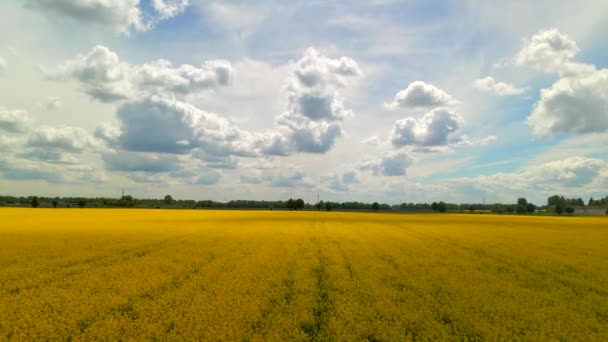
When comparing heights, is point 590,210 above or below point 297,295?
above

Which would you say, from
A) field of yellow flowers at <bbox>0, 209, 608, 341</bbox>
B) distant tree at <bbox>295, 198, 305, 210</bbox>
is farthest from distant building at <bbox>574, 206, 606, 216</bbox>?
field of yellow flowers at <bbox>0, 209, 608, 341</bbox>

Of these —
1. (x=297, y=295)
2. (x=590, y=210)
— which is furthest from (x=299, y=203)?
(x=297, y=295)

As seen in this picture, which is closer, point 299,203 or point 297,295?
point 297,295

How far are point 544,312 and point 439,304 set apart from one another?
316 cm

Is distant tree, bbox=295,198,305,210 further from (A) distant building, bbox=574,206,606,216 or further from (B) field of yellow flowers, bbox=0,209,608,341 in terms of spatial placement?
(B) field of yellow flowers, bbox=0,209,608,341

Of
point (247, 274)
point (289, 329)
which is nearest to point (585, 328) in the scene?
point (289, 329)

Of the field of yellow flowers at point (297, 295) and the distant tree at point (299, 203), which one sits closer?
the field of yellow flowers at point (297, 295)

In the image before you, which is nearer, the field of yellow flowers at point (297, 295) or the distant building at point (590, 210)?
the field of yellow flowers at point (297, 295)

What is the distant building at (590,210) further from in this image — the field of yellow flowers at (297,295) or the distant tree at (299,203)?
the field of yellow flowers at (297,295)

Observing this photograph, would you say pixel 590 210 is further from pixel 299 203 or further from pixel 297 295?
pixel 297 295

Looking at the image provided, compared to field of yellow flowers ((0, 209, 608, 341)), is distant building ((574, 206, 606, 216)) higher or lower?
higher

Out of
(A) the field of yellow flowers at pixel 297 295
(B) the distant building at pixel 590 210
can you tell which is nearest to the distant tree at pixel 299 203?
(B) the distant building at pixel 590 210

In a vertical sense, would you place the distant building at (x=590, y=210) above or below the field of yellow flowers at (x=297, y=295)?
above

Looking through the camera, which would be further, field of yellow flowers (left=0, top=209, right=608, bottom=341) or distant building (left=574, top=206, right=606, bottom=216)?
distant building (left=574, top=206, right=606, bottom=216)
